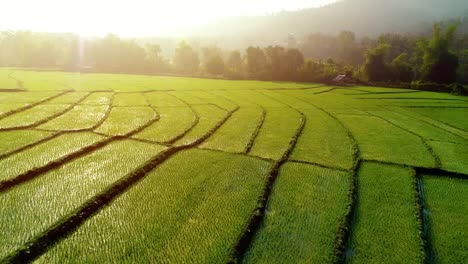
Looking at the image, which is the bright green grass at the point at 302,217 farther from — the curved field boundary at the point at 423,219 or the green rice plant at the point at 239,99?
the green rice plant at the point at 239,99

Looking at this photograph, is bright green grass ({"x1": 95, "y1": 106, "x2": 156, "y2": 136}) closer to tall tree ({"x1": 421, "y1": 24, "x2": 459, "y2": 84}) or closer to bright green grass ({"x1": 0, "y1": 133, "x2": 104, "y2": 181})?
bright green grass ({"x1": 0, "y1": 133, "x2": 104, "y2": 181})

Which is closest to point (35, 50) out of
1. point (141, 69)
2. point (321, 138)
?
point (141, 69)

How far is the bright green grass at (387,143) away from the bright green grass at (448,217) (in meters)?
1.66

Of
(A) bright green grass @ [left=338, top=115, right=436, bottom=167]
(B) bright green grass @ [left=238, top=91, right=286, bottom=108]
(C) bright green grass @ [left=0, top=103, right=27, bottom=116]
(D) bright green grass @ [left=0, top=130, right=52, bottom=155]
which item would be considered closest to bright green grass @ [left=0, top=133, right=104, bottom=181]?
(D) bright green grass @ [left=0, top=130, right=52, bottom=155]

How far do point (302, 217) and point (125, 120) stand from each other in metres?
12.7

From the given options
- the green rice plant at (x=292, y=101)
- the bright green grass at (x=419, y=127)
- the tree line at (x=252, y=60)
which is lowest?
the bright green grass at (x=419, y=127)

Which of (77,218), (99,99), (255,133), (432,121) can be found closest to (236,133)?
(255,133)

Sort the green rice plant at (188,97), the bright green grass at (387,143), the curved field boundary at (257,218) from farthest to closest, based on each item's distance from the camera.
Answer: the green rice plant at (188,97) → the bright green grass at (387,143) → the curved field boundary at (257,218)

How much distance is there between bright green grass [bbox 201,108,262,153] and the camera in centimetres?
1495

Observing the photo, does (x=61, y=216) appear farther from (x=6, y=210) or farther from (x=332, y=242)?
(x=332, y=242)

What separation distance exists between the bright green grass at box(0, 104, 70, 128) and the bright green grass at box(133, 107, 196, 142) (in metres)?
5.78

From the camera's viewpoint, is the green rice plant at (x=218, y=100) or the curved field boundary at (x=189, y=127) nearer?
the curved field boundary at (x=189, y=127)

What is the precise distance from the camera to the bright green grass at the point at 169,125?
15.9 meters

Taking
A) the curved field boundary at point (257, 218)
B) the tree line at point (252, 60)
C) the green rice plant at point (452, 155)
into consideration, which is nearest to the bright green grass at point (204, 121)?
the curved field boundary at point (257, 218)
